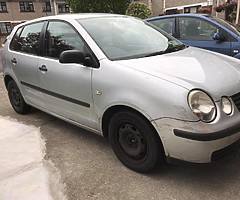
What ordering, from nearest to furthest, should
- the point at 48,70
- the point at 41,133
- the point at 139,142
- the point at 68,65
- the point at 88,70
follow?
the point at 139,142
the point at 88,70
the point at 68,65
the point at 48,70
the point at 41,133

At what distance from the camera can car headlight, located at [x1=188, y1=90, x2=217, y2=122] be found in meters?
2.71

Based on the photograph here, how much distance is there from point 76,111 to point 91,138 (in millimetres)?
584

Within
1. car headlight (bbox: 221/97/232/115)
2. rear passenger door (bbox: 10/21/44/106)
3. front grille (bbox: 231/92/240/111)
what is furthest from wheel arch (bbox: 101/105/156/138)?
rear passenger door (bbox: 10/21/44/106)

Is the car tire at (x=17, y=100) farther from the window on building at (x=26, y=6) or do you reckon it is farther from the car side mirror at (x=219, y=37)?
the window on building at (x=26, y=6)

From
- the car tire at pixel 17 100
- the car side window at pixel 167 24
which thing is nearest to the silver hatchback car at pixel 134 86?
the car tire at pixel 17 100

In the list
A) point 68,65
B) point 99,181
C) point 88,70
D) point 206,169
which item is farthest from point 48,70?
point 206,169

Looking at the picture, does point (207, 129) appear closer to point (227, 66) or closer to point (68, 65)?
point (227, 66)

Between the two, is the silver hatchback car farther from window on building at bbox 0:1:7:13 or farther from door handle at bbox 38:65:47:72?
window on building at bbox 0:1:7:13

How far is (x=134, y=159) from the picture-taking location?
10.8 ft

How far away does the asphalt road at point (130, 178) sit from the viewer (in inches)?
115

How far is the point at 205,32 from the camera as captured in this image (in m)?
6.43

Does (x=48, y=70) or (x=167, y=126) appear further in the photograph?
(x=48, y=70)

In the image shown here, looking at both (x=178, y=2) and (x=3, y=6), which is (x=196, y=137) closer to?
(x=178, y=2)

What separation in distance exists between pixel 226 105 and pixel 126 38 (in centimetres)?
148
